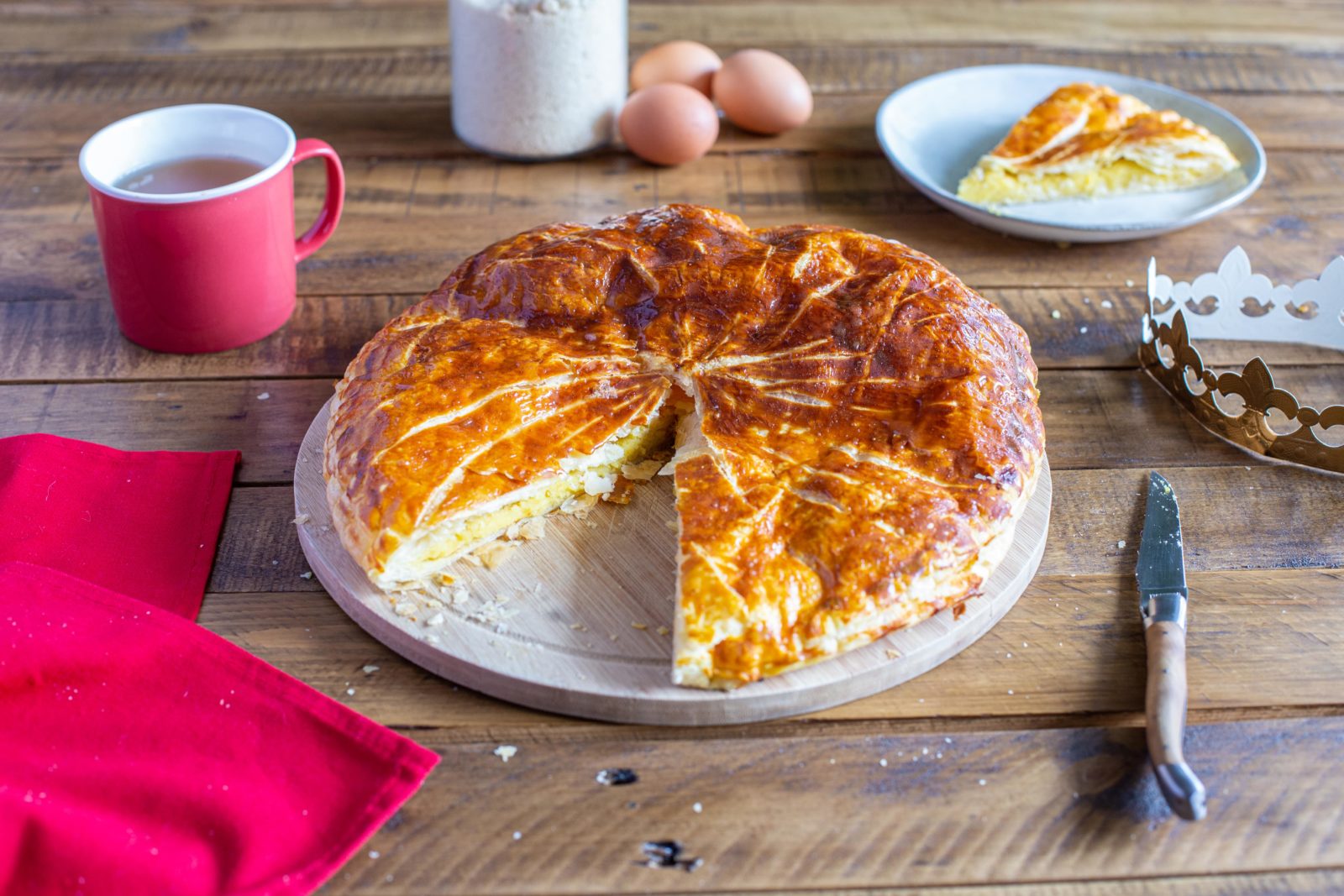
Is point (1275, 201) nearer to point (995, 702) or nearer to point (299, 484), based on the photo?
point (995, 702)

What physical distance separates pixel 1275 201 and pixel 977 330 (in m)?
1.81

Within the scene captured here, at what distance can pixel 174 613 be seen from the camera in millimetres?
2238

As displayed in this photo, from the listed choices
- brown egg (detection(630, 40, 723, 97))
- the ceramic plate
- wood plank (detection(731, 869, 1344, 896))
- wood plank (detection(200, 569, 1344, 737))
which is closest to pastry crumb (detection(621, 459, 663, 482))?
wood plank (detection(200, 569, 1344, 737))

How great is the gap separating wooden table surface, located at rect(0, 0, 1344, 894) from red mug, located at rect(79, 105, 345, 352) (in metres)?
0.10

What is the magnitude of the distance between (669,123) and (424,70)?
121 centimetres

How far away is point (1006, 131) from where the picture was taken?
396 centimetres

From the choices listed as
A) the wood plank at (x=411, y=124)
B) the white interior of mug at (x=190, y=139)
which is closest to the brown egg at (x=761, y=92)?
the wood plank at (x=411, y=124)

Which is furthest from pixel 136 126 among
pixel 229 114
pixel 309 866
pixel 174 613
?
pixel 309 866

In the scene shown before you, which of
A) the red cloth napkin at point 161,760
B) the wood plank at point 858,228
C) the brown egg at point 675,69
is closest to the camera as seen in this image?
the red cloth napkin at point 161,760

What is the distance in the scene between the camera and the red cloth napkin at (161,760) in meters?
1.84

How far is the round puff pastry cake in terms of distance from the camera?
7.04 ft

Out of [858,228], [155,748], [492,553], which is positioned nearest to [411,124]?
[858,228]

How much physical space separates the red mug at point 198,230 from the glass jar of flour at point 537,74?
2.37 feet

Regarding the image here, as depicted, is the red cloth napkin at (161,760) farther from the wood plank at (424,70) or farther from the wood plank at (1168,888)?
the wood plank at (424,70)
